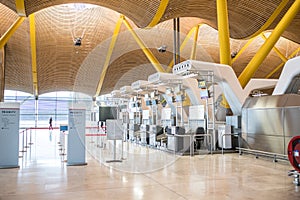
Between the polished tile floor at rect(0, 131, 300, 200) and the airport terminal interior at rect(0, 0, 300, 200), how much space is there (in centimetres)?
3

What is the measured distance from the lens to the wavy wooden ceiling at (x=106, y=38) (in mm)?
15469

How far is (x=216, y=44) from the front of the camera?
26281mm

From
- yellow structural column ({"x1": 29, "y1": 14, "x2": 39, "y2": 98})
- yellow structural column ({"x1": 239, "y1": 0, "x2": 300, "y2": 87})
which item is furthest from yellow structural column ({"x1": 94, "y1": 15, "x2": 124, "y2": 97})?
yellow structural column ({"x1": 239, "y1": 0, "x2": 300, "y2": 87})

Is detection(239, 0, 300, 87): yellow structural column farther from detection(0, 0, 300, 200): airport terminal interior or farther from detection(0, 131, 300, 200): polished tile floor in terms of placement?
detection(0, 131, 300, 200): polished tile floor

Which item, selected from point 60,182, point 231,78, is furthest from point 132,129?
point 60,182

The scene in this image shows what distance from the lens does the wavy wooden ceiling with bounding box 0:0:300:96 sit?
50.8 ft

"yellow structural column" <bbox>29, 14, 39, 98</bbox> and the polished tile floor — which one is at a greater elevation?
"yellow structural column" <bbox>29, 14, 39, 98</bbox>

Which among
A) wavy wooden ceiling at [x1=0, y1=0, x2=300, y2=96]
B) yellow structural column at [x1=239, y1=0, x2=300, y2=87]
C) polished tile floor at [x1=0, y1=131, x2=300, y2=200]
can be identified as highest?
wavy wooden ceiling at [x1=0, y1=0, x2=300, y2=96]

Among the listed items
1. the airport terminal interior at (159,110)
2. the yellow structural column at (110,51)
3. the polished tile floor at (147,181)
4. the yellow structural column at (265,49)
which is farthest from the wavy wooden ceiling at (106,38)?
the polished tile floor at (147,181)

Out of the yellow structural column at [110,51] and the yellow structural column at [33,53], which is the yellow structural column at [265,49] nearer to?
the yellow structural column at [110,51]

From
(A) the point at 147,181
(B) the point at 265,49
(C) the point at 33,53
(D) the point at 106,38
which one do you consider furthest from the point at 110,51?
(A) the point at 147,181

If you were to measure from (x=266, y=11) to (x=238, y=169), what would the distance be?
1191cm

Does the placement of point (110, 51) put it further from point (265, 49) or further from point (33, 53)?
point (265, 49)

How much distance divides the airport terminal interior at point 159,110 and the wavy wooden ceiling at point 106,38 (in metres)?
0.10
